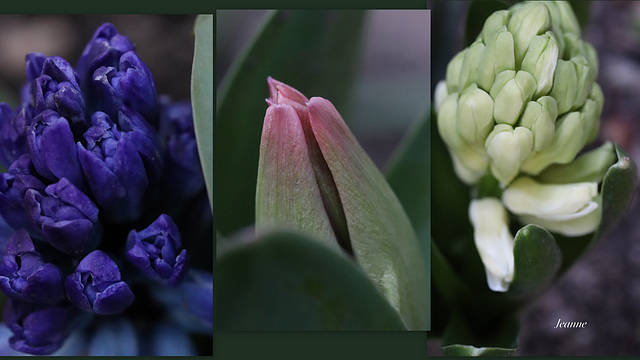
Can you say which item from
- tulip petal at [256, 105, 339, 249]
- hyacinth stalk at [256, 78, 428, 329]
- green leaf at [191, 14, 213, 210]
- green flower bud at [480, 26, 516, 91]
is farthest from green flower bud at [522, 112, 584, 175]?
green leaf at [191, 14, 213, 210]

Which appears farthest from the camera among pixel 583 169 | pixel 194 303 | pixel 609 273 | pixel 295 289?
pixel 609 273

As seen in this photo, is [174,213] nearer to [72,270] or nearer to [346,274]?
[72,270]

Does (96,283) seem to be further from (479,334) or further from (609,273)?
(609,273)

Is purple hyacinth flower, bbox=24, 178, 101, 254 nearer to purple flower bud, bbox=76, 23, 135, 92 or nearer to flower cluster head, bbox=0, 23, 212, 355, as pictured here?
flower cluster head, bbox=0, 23, 212, 355

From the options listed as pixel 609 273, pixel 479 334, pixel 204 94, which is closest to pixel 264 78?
pixel 204 94

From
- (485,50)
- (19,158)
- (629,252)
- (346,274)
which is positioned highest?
(485,50)

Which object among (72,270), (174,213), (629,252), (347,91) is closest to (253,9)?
(347,91)
